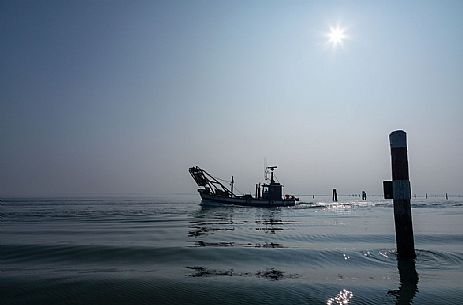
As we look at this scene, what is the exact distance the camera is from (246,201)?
6644 cm

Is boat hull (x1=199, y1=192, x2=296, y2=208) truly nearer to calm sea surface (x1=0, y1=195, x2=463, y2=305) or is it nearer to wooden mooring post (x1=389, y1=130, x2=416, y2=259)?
calm sea surface (x1=0, y1=195, x2=463, y2=305)

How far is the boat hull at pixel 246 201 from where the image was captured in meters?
65.7

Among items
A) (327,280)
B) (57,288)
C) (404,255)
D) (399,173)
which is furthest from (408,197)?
(57,288)

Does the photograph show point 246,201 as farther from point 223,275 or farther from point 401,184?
point 223,275

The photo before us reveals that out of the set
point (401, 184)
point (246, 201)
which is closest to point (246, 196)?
point (246, 201)

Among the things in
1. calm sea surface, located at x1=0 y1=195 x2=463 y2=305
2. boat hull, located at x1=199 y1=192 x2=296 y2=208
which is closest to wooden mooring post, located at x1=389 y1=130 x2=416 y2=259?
calm sea surface, located at x1=0 y1=195 x2=463 y2=305

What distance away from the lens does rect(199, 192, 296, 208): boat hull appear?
65.7 metres

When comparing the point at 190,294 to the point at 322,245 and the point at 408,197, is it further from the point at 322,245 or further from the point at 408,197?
the point at 322,245

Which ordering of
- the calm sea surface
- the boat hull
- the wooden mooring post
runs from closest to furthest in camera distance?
the calm sea surface → the wooden mooring post → the boat hull

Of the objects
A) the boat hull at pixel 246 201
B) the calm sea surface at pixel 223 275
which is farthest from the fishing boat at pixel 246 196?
the calm sea surface at pixel 223 275

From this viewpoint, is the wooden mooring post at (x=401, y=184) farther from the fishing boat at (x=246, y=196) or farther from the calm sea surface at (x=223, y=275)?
the fishing boat at (x=246, y=196)

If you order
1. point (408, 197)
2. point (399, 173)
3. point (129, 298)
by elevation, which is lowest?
point (129, 298)

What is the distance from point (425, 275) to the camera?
8.17 m

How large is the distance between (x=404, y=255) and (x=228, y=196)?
2410 inches
